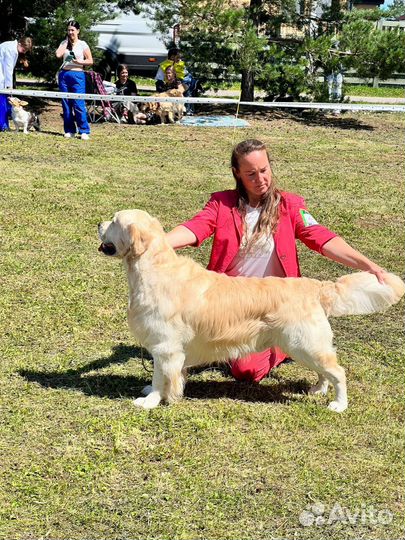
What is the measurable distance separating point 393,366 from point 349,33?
40.4 ft

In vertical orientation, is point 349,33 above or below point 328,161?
above

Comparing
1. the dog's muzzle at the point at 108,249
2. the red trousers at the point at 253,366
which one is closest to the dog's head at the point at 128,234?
the dog's muzzle at the point at 108,249

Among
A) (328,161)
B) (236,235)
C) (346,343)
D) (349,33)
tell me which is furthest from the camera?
(349,33)

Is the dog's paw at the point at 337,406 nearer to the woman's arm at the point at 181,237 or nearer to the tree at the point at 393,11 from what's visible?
the woman's arm at the point at 181,237

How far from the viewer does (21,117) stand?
42.3 feet

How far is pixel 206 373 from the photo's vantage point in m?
4.55

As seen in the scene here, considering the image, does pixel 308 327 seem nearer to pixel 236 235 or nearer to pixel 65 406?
pixel 236 235

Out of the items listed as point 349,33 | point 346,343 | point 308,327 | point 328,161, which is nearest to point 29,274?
point 346,343

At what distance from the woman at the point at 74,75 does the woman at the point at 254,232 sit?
901 cm

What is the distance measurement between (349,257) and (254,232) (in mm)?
605

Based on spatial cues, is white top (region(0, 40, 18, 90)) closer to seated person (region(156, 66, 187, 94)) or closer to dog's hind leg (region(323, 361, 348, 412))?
seated person (region(156, 66, 187, 94))

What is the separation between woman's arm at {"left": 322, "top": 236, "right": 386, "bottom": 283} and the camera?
3.85 m

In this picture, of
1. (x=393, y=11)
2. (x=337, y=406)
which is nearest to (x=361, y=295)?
(x=337, y=406)

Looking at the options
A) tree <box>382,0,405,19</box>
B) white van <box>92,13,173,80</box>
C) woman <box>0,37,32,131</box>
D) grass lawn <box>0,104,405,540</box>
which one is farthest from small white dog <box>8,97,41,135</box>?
white van <box>92,13,173,80</box>
